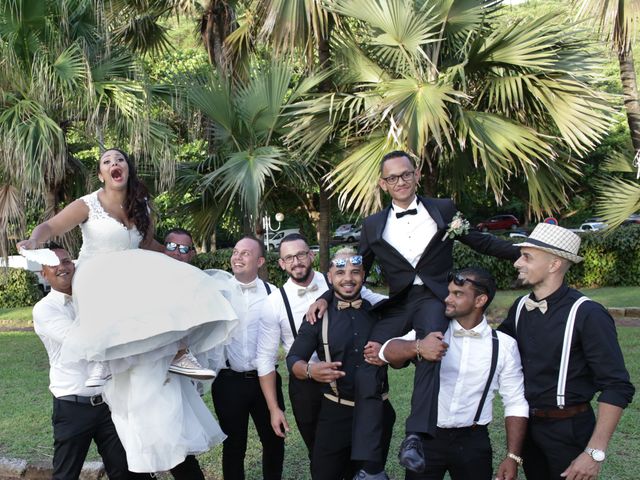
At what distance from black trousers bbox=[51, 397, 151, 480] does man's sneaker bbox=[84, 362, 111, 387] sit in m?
0.74

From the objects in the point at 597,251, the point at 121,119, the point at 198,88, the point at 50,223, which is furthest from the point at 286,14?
the point at 597,251

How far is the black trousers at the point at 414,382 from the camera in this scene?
12.6ft

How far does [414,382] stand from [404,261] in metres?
0.85

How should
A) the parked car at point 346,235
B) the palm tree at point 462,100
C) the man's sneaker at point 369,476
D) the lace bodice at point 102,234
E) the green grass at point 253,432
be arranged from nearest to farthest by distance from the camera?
the man's sneaker at point 369,476 < the lace bodice at point 102,234 < the green grass at point 253,432 < the palm tree at point 462,100 < the parked car at point 346,235

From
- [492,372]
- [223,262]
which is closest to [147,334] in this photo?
[492,372]

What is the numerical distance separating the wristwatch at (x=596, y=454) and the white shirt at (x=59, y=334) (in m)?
2.92

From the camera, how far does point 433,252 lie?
4457mm

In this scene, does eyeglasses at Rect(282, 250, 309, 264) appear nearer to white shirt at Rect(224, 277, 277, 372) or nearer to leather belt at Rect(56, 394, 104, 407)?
white shirt at Rect(224, 277, 277, 372)

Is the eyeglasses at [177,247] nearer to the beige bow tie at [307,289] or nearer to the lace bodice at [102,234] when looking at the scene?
the lace bodice at [102,234]

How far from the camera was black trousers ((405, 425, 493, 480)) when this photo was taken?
3.94 meters

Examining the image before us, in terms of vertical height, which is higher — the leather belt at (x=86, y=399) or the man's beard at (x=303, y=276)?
the man's beard at (x=303, y=276)

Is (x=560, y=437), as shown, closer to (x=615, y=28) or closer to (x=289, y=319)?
(x=289, y=319)

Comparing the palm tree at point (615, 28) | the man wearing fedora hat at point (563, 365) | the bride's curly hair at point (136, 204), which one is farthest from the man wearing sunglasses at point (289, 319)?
the palm tree at point (615, 28)

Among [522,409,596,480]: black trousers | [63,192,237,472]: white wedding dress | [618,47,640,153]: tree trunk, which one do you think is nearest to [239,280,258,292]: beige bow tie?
[63,192,237,472]: white wedding dress
